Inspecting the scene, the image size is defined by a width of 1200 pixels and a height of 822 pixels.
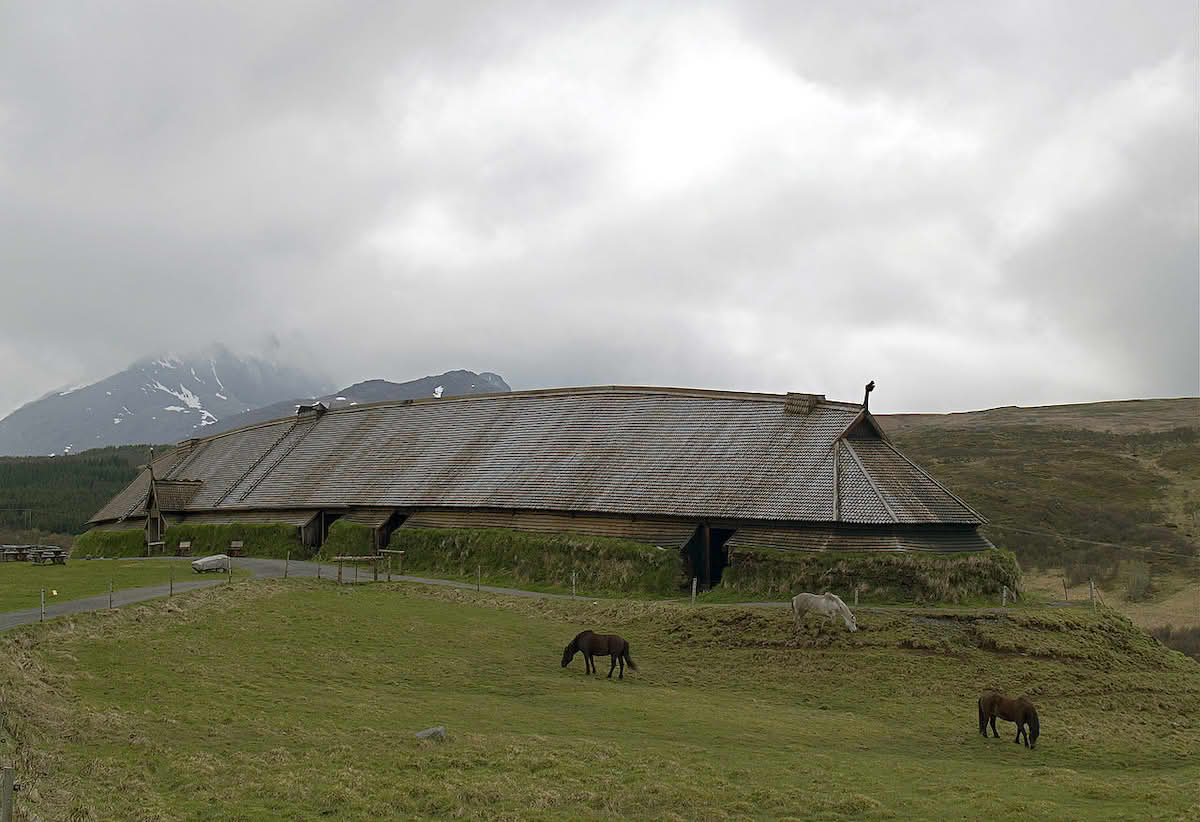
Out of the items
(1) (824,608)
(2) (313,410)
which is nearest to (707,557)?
(1) (824,608)

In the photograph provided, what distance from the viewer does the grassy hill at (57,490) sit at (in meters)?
126

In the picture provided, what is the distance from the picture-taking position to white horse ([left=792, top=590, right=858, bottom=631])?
34.6m

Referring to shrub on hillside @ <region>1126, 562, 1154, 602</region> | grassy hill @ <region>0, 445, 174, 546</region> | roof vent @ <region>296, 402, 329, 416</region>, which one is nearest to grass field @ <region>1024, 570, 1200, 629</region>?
shrub on hillside @ <region>1126, 562, 1154, 602</region>

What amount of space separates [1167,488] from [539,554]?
66761mm

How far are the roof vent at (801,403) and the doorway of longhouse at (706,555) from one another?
28.3ft

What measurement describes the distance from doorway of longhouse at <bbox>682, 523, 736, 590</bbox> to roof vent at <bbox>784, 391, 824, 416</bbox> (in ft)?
28.3

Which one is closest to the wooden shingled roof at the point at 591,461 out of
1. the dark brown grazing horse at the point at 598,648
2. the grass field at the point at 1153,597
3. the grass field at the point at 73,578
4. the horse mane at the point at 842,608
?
the horse mane at the point at 842,608

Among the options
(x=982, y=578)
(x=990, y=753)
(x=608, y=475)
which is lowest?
(x=990, y=753)

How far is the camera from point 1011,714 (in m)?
25.1

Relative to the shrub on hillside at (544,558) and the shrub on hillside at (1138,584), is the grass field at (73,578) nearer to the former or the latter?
the shrub on hillside at (544,558)

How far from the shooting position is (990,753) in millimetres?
24125

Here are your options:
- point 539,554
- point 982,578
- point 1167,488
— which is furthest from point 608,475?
point 1167,488

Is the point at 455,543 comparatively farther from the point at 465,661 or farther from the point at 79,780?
the point at 79,780

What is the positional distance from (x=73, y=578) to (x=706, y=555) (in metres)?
26.8
